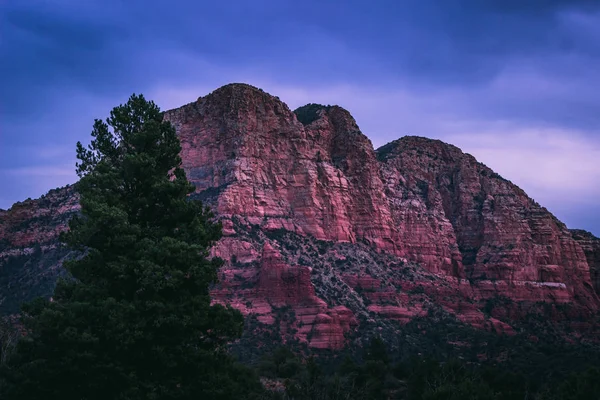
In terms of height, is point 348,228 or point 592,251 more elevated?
point 348,228

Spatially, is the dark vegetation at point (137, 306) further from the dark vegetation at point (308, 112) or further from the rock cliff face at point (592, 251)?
the rock cliff face at point (592, 251)

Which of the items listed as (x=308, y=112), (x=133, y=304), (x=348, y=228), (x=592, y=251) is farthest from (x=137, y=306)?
(x=592, y=251)

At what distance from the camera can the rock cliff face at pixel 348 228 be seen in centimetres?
7412

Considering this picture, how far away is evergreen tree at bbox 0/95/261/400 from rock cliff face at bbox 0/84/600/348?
127 feet

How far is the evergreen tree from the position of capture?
26.2 m

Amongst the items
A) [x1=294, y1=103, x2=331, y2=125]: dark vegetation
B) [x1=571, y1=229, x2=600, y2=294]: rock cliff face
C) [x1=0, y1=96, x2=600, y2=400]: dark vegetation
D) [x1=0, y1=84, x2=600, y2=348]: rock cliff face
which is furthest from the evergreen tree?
[x1=571, y1=229, x2=600, y2=294]: rock cliff face

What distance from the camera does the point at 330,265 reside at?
83.3m

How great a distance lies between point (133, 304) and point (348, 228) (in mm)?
67045

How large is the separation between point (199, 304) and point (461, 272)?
266ft

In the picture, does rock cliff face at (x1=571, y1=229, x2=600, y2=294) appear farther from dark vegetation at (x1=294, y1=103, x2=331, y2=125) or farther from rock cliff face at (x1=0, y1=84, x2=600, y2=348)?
dark vegetation at (x1=294, y1=103, x2=331, y2=125)

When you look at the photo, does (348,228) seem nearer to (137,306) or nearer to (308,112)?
(308,112)

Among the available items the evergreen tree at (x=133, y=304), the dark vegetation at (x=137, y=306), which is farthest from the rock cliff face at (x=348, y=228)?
the evergreen tree at (x=133, y=304)

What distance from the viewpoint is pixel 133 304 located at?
88.8 ft

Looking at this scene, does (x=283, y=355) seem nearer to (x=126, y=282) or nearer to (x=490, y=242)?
(x=126, y=282)
